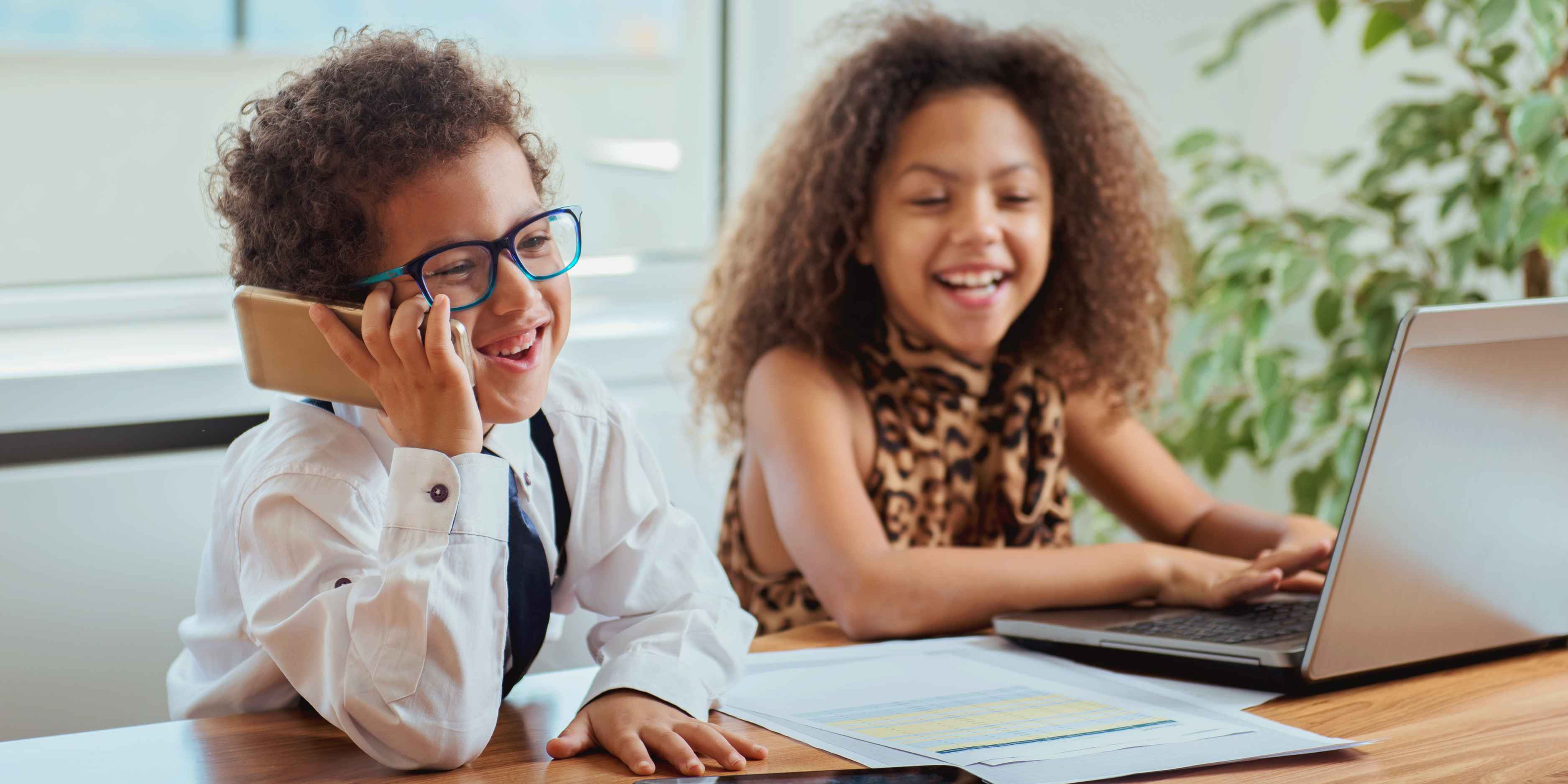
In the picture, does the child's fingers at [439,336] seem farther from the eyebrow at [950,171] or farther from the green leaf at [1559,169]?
the green leaf at [1559,169]

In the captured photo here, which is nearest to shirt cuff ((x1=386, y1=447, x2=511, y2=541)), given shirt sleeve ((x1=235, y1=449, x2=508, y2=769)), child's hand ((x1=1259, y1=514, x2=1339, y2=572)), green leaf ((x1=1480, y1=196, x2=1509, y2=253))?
shirt sleeve ((x1=235, y1=449, x2=508, y2=769))

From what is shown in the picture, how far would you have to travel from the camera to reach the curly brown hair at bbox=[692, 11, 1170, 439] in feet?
5.35

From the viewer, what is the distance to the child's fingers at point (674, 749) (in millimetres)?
910

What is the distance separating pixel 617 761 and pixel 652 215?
1675 millimetres

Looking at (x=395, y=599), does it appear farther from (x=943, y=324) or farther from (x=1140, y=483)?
(x=1140, y=483)

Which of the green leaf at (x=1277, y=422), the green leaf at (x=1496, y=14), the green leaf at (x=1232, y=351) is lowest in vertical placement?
the green leaf at (x=1277, y=422)

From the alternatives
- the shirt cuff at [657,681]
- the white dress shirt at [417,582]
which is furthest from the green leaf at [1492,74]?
the shirt cuff at [657,681]

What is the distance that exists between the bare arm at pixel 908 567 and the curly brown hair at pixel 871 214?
0.58 feet

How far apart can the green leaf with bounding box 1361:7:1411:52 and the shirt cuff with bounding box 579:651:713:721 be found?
152cm

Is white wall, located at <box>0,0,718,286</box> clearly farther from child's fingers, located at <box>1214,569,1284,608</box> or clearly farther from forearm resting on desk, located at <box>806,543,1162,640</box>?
child's fingers, located at <box>1214,569,1284,608</box>

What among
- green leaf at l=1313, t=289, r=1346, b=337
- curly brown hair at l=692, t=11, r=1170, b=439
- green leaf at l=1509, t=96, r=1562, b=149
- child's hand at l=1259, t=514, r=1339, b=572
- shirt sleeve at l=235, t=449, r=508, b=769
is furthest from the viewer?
green leaf at l=1313, t=289, r=1346, b=337

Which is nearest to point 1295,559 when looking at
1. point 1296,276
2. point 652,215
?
point 1296,276

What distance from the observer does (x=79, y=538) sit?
1.52m

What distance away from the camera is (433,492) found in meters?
0.91
